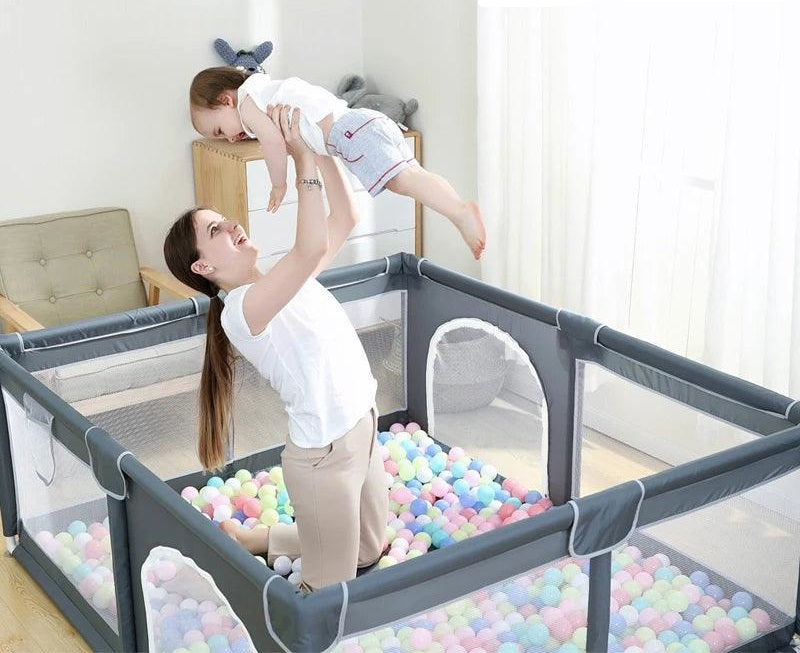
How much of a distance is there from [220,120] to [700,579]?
1317mm

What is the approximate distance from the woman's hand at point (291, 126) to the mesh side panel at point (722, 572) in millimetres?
940

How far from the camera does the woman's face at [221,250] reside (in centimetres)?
221

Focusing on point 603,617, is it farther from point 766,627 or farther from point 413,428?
point 413,428

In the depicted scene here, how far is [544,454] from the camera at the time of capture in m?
2.85

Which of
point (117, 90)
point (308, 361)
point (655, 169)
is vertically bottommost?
point (308, 361)

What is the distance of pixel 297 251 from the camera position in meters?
2.04

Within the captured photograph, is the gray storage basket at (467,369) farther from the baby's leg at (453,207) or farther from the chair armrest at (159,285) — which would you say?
the baby's leg at (453,207)

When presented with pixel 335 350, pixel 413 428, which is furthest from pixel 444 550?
pixel 413 428

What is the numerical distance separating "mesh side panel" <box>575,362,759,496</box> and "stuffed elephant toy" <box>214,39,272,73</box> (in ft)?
5.62

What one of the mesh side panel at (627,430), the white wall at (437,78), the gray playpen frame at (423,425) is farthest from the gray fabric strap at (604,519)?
the white wall at (437,78)

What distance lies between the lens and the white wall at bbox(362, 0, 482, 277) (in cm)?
365

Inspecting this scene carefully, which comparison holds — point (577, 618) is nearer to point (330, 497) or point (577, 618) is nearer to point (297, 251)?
point (330, 497)

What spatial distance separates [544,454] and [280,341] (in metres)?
0.92

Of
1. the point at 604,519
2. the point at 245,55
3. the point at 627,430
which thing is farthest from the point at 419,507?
the point at 245,55
